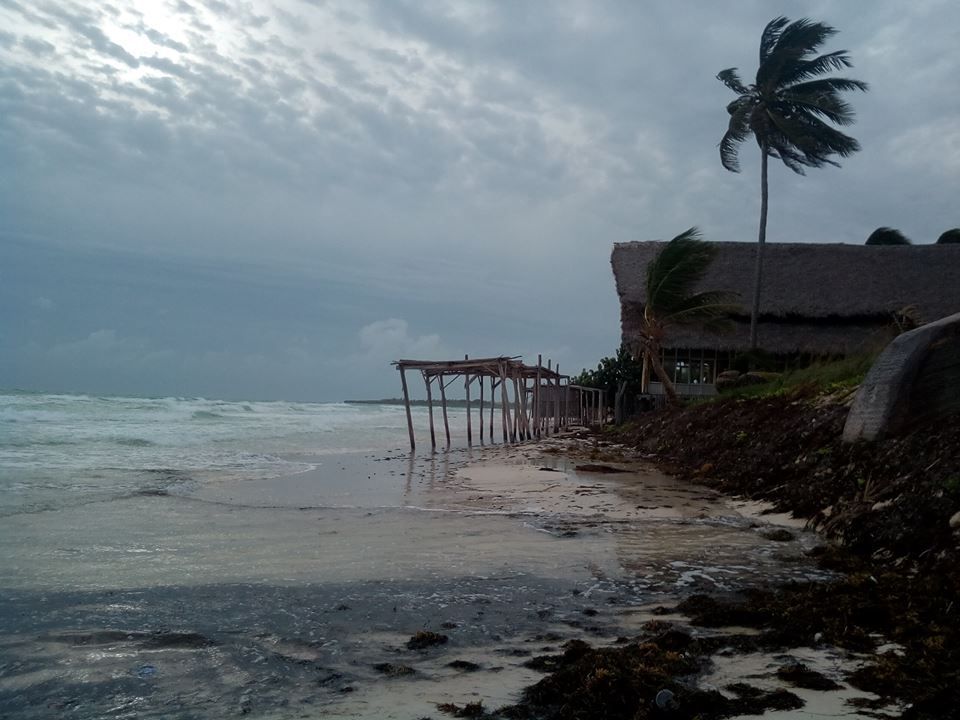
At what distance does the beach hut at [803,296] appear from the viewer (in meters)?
25.5

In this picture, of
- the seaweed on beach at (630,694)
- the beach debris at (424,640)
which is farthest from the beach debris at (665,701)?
the beach debris at (424,640)

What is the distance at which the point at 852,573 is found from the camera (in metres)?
5.05

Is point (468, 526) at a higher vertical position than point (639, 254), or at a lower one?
lower

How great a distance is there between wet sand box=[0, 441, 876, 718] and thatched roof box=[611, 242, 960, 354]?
17.6 meters

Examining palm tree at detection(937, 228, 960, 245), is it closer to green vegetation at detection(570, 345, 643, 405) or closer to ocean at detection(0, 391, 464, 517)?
green vegetation at detection(570, 345, 643, 405)

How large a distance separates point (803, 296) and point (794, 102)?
6691 mm

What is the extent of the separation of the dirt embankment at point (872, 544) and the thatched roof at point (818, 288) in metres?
15.9

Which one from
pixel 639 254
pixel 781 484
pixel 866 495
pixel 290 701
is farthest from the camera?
pixel 639 254

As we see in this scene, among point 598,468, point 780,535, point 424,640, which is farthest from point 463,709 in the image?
point 598,468

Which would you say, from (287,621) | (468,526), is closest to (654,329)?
(468,526)

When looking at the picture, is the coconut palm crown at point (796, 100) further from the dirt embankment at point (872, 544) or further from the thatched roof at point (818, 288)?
the dirt embankment at point (872, 544)

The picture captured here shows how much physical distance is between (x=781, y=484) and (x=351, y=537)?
193 inches

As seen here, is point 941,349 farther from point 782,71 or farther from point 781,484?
point 782,71

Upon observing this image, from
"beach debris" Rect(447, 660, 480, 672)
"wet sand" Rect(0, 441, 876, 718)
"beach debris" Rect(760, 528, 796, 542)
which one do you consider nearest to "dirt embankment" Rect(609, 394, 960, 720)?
"beach debris" Rect(760, 528, 796, 542)
